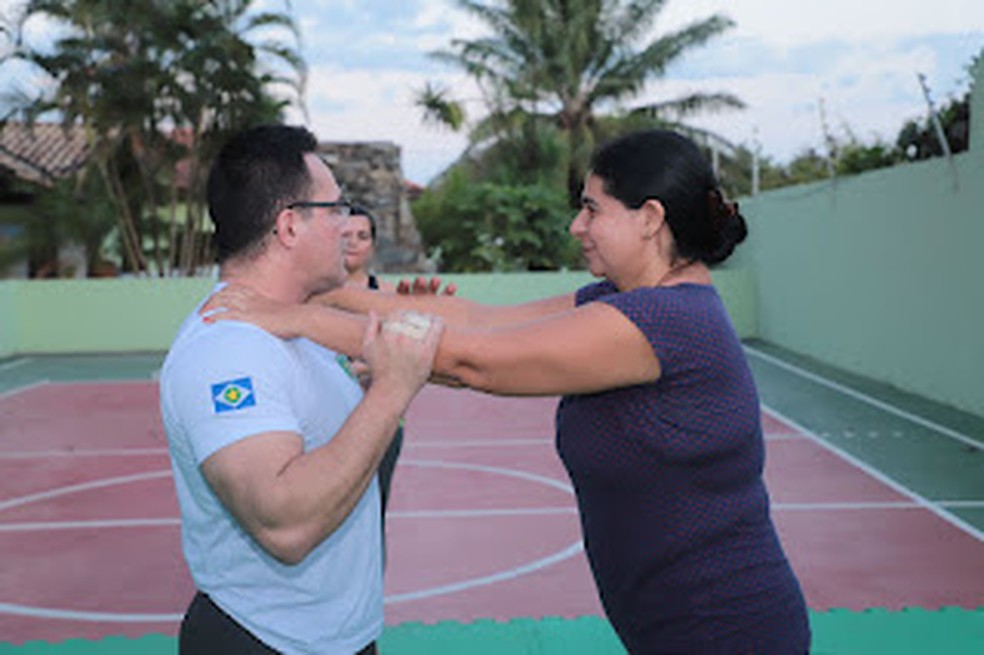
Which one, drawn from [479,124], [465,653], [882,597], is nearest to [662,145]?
[465,653]

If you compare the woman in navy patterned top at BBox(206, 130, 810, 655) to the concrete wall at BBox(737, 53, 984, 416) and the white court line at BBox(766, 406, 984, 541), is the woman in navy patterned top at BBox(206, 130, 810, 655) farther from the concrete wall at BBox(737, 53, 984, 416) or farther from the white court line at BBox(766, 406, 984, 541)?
the concrete wall at BBox(737, 53, 984, 416)

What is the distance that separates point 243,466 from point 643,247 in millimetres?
844

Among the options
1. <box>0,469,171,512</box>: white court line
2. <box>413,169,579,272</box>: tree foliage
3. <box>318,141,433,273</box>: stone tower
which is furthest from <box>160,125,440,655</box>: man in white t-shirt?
<box>318,141,433,273</box>: stone tower

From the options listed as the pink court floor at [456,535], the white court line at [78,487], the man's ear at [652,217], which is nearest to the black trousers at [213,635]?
the man's ear at [652,217]

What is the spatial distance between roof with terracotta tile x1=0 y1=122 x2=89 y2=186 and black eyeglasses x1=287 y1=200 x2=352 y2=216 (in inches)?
665

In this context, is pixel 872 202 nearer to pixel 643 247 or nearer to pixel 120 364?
pixel 120 364

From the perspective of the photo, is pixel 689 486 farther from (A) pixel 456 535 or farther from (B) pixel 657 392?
(A) pixel 456 535

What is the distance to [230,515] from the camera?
185cm

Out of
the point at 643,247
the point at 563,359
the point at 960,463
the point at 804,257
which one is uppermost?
the point at 643,247

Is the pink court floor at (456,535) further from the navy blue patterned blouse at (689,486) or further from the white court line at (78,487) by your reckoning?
the navy blue patterned blouse at (689,486)

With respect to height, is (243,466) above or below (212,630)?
above

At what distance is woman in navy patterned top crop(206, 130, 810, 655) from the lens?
5.90 ft

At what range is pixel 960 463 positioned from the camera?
7.79 m

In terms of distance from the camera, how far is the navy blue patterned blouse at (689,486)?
1.85 m
